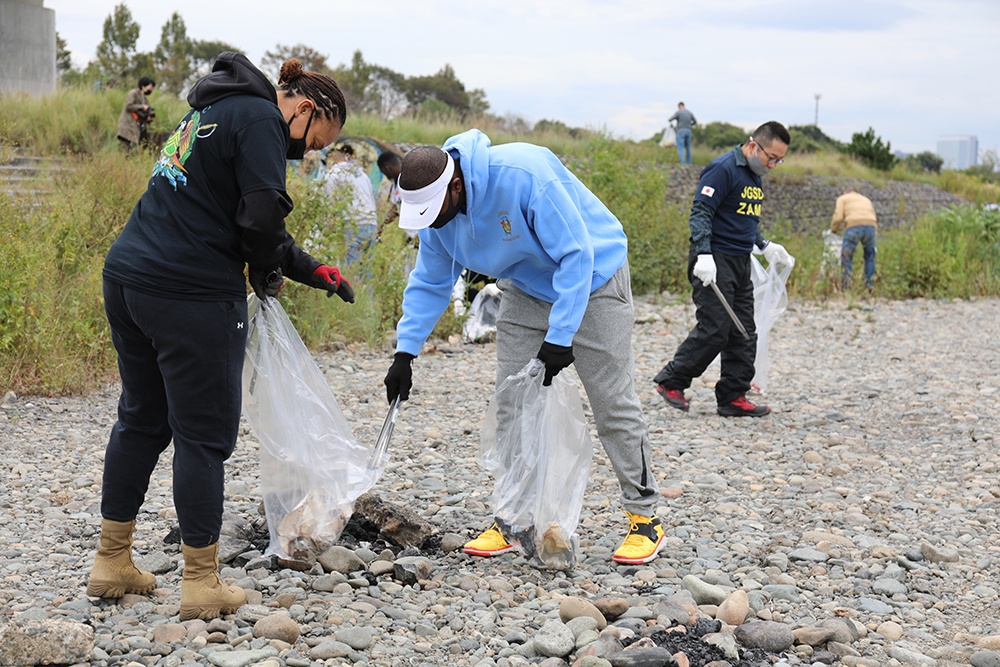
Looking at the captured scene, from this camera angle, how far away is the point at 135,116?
492 inches

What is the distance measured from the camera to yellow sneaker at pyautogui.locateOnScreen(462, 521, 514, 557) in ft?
12.0

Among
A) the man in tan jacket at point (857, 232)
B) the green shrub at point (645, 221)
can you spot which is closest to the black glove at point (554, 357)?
the green shrub at point (645, 221)

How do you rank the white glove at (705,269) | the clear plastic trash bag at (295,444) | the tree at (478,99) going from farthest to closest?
the tree at (478,99) < the white glove at (705,269) < the clear plastic trash bag at (295,444)

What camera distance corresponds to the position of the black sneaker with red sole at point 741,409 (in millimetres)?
6391

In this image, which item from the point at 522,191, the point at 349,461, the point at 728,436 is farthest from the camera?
the point at 728,436

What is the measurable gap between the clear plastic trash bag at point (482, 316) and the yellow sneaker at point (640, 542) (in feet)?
15.9

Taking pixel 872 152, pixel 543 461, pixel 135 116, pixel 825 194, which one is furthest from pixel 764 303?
pixel 872 152

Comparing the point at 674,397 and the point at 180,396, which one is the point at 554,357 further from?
the point at 674,397

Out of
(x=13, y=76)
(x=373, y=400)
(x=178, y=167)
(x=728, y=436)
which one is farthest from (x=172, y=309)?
(x=13, y=76)

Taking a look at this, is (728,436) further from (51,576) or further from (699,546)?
(51,576)

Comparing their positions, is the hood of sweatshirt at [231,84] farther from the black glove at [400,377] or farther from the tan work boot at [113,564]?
the tan work boot at [113,564]

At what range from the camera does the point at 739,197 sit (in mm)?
6047

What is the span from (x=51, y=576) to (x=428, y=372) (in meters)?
4.24

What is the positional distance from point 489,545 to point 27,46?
53.9ft
